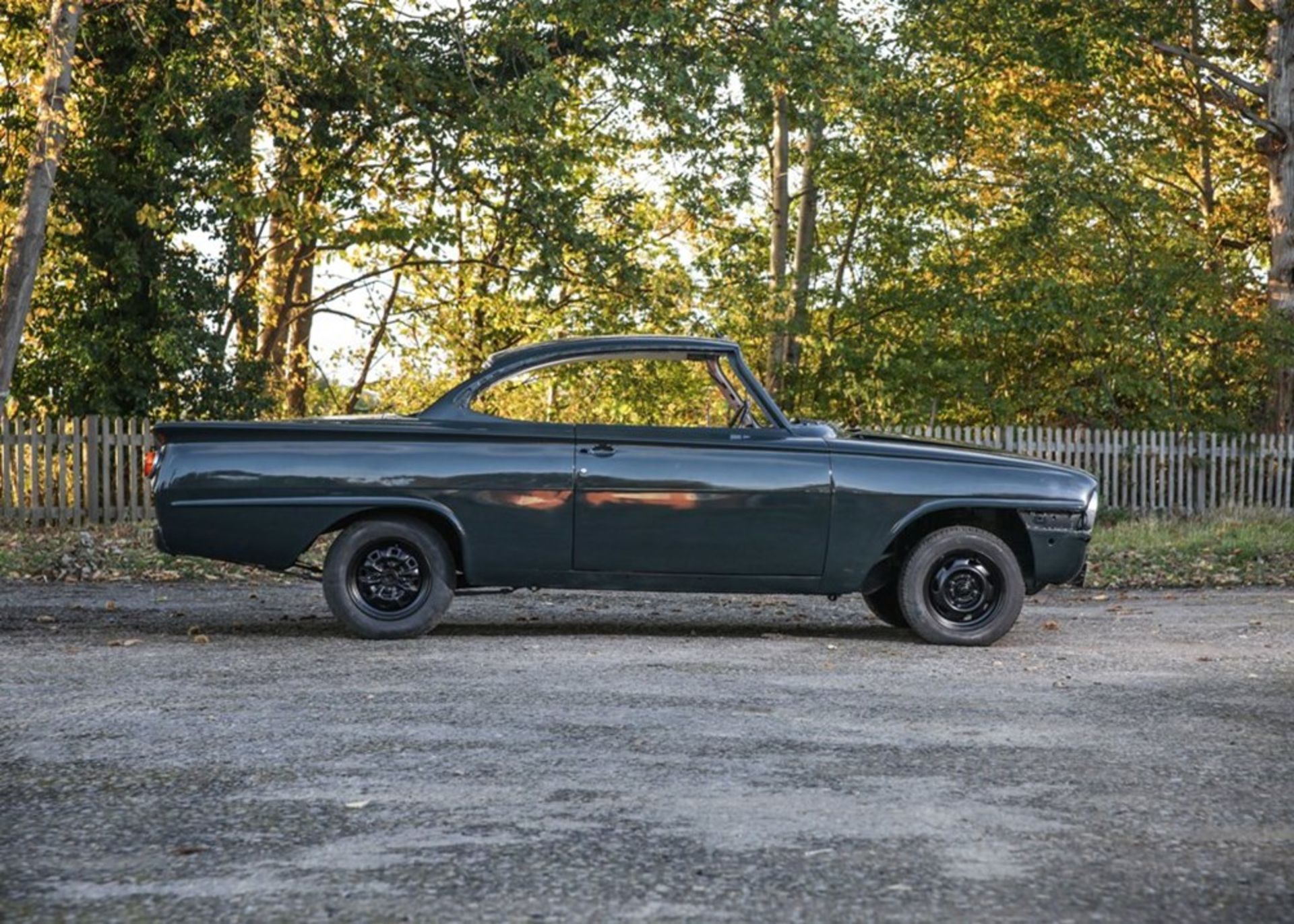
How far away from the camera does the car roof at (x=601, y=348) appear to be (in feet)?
32.4

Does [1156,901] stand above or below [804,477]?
below

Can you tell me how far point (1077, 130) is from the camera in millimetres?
30516

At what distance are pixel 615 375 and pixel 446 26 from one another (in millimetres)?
4974

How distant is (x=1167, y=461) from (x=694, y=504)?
17.9 m

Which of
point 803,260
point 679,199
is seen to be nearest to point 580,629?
point 679,199

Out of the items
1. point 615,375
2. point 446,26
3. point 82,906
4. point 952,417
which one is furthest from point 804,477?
point 952,417

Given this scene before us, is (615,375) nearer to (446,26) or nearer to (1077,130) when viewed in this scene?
(446,26)

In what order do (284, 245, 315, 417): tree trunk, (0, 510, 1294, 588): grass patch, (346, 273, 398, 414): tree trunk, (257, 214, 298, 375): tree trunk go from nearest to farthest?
1. (0, 510, 1294, 588): grass patch
2. (257, 214, 298, 375): tree trunk
3. (284, 245, 315, 417): tree trunk
4. (346, 273, 398, 414): tree trunk

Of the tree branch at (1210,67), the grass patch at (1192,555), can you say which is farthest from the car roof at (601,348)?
the tree branch at (1210,67)

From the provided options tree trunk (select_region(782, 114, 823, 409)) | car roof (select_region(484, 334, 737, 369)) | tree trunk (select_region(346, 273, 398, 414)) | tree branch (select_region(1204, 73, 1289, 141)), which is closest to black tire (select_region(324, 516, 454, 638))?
car roof (select_region(484, 334, 737, 369))

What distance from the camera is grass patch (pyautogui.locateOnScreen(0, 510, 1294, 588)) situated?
14.7 m

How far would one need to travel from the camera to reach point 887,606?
1102 cm

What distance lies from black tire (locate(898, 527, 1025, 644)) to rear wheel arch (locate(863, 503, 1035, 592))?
13 centimetres

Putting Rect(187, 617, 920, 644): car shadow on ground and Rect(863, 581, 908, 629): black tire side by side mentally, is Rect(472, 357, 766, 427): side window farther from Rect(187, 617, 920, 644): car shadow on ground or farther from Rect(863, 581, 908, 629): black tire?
Rect(863, 581, 908, 629): black tire
